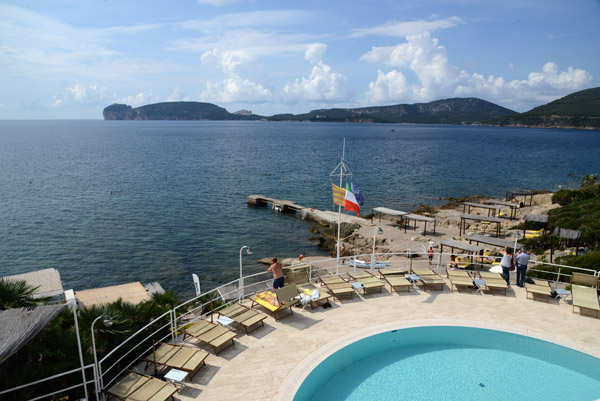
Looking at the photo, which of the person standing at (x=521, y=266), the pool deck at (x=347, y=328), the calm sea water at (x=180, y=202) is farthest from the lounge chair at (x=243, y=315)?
the calm sea water at (x=180, y=202)

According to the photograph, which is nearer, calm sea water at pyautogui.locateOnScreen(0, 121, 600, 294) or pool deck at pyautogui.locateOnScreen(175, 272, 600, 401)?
pool deck at pyautogui.locateOnScreen(175, 272, 600, 401)

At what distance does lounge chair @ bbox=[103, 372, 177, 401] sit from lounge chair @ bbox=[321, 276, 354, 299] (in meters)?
6.50

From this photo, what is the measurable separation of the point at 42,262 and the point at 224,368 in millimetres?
23630

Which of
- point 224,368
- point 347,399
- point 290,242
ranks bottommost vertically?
point 290,242

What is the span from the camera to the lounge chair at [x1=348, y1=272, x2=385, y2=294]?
43.9 ft

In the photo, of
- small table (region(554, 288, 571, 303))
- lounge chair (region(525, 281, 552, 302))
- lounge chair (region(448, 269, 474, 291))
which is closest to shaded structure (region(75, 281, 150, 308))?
lounge chair (region(448, 269, 474, 291))

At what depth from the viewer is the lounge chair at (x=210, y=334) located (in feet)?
31.2

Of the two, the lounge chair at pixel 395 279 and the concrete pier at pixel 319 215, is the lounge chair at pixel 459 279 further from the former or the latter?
the concrete pier at pixel 319 215

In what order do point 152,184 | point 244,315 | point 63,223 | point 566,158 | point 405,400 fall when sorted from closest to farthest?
point 405,400
point 244,315
point 63,223
point 152,184
point 566,158

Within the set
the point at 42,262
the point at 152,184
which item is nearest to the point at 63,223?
the point at 42,262

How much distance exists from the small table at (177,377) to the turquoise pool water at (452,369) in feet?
8.35

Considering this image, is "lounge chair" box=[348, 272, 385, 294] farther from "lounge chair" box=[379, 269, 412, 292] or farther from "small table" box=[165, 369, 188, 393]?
"small table" box=[165, 369, 188, 393]

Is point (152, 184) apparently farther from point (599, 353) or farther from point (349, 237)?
point (599, 353)

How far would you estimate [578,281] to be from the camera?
523 inches
